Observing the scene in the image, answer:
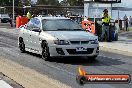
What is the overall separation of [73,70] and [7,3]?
86632 millimetres

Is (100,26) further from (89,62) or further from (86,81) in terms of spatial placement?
(86,81)

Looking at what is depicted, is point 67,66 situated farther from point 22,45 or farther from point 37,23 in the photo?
point 22,45

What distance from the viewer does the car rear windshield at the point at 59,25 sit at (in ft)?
46.1

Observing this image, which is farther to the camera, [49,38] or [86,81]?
[49,38]

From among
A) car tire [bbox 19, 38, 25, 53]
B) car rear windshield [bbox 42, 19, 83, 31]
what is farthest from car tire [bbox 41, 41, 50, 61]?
car tire [bbox 19, 38, 25, 53]

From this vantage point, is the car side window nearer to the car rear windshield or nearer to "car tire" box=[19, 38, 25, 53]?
the car rear windshield

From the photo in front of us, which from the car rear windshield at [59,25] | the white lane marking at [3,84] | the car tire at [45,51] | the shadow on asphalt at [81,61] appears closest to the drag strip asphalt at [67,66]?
the shadow on asphalt at [81,61]

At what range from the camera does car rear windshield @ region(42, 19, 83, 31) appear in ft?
46.1

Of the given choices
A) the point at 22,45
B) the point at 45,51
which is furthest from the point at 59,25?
the point at 22,45

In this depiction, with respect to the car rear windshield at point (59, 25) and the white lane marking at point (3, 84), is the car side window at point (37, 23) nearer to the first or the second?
the car rear windshield at point (59, 25)

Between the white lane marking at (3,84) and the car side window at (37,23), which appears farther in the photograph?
the car side window at (37,23)

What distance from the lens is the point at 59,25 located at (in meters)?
14.2

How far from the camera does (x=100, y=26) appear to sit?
78.7ft

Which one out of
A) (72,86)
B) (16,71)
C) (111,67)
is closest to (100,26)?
(111,67)
